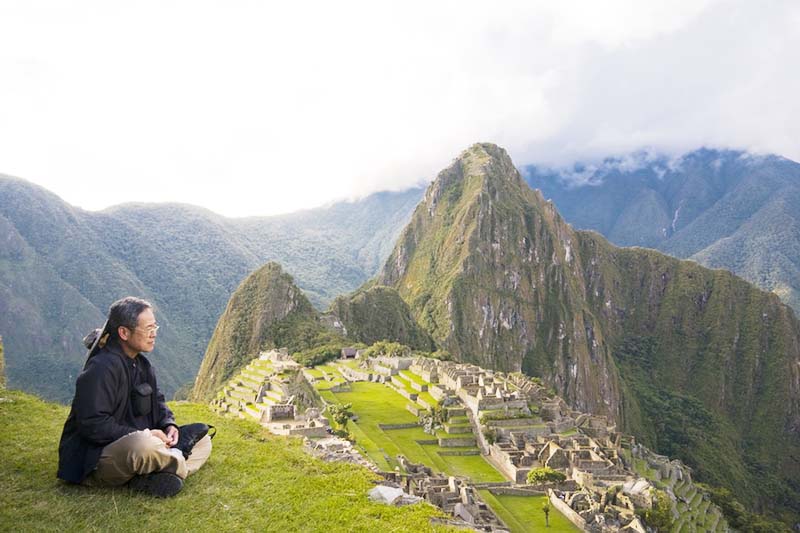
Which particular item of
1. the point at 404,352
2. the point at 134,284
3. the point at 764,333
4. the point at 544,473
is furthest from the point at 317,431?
the point at 764,333

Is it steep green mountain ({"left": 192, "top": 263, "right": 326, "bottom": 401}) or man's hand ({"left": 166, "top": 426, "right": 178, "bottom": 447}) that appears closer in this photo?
man's hand ({"left": 166, "top": 426, "right": 178, "bottom": 447})

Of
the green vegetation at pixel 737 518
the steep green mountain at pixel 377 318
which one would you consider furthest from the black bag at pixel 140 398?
the steep green mountain at pixel 377 318

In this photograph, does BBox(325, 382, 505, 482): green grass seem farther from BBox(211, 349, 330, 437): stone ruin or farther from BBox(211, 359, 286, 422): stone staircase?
BBox(211, 359, 286, 422): stone staircase

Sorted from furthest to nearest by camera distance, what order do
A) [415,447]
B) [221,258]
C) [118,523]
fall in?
→ [221,258]
[415,447]
[118,523]

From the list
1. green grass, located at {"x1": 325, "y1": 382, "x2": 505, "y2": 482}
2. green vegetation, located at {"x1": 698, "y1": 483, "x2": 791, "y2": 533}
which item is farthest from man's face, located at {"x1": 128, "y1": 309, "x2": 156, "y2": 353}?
green vegetation, located at {"x1": 698, "y1": 483, "x2": 791, "y2": 533}

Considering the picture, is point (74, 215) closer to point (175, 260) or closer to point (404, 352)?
point (175, 260)

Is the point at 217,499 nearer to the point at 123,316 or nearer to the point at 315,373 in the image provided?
the point at 123,316

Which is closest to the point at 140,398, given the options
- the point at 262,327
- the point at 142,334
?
the point at 142,334

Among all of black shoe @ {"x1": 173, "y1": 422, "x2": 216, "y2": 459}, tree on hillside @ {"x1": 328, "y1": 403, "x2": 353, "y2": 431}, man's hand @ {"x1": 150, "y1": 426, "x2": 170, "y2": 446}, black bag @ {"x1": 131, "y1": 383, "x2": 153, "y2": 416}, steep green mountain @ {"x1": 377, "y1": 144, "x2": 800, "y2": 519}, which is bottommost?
steep green mountain @ {"x1": 377, "y1": 144, "x2": 800, "y2": 519}
